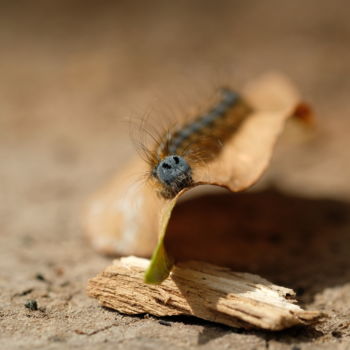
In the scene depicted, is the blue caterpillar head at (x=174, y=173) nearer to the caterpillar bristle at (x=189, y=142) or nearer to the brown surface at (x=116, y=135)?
the caterpillar bristle at (x=189, y=142)

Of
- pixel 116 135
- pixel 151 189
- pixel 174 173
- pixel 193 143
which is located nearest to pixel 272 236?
pixel 193 143

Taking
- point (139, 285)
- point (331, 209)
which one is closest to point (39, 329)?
point (139, 285)

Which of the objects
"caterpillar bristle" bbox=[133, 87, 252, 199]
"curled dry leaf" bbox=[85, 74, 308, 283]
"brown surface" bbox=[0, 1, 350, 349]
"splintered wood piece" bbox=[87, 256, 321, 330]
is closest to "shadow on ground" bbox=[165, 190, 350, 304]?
"brown surface" bbox=[0, 1, 350, 349]

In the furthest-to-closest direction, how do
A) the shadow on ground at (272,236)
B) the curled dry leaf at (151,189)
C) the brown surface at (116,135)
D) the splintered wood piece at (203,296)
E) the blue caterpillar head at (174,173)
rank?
the shadow on ground at (272,236)
the curled dry leaf at (151,189)
the blue caterpillar head at (174,173)
the brown surface at (116,135)
the splintered wood piece at (203,296)

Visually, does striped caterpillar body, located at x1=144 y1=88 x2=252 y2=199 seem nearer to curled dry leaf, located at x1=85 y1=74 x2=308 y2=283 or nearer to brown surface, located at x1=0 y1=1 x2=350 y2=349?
curled dry leaf, located at x1=85 y1=74 x2=308 y2=283

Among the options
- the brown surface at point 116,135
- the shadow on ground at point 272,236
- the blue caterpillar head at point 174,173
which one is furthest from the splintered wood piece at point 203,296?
the shadow on ground at point 272,236

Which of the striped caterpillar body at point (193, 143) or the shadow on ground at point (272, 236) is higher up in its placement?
the striped caterpillar body at point (193, 143)

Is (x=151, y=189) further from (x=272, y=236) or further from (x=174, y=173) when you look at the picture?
(x=272, y=236)
